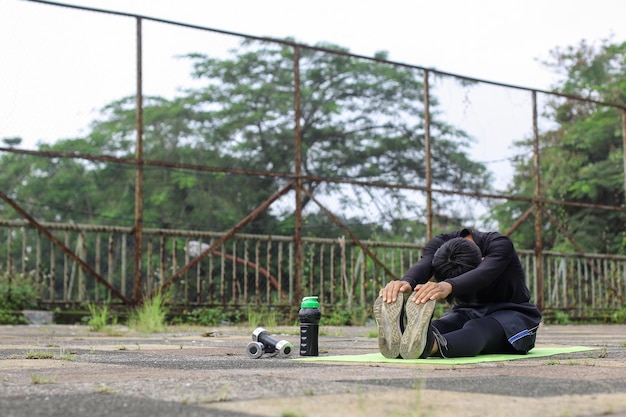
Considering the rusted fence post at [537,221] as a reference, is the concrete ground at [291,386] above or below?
below

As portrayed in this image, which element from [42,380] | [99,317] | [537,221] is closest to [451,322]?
[42,380]

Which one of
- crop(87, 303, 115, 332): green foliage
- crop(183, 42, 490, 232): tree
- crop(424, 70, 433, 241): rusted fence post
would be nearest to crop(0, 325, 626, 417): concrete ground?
crop(87, 303, 115, 332): green foliage

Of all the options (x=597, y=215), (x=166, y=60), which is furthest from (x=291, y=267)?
(x=597, y=215)

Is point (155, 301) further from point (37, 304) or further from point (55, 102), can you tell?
point (55, 102)

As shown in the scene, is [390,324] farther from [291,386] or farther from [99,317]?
[99,317]

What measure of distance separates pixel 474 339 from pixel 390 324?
1.60ft

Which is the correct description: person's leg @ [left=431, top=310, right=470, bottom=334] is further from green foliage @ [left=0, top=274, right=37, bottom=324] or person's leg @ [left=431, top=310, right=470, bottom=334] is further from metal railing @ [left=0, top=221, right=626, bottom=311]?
green foliage @ [left=0, top=274, right=37, bottom=324]

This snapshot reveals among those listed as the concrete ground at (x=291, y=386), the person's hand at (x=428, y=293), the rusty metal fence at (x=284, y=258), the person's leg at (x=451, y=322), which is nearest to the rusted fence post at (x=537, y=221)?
the rusty metal fence at (x=284, y=258)

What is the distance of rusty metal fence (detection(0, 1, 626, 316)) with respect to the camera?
7973 millimetres

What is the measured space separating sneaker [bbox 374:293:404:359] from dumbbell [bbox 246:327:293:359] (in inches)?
20.8

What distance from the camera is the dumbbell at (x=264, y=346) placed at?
414 centimetres

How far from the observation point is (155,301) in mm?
7406

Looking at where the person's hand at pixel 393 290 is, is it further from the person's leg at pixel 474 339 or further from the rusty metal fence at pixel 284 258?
the rusty metal fence at pixel 284 258

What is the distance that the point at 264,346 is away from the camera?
13.8ft
